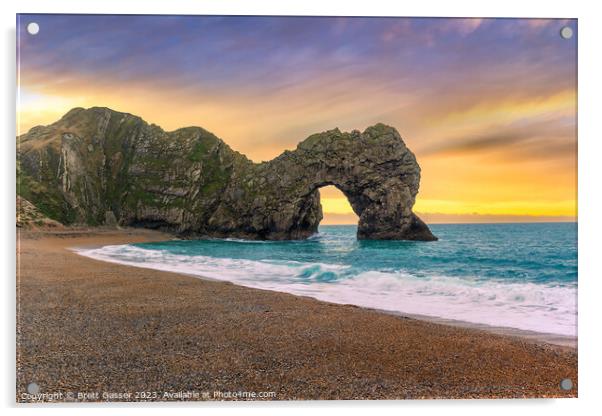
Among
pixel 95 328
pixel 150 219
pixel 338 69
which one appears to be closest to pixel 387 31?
pixel 338 69

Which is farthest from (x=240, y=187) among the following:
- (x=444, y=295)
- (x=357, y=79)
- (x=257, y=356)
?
(x=257, y=356)

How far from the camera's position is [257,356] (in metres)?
5.18

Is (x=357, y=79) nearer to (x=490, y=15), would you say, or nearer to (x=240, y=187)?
(x=490, y=15)

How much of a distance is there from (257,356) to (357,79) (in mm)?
4345

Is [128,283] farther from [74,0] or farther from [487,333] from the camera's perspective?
[487,333]

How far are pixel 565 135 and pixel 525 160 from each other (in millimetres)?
796

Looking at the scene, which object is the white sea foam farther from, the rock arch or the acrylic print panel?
the rock arch

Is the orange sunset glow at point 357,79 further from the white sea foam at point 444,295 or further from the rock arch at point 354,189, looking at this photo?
the rock arch at point 354,189

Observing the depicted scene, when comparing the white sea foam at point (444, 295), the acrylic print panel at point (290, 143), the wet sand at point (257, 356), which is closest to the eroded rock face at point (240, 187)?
the white sea foam at point (444, 295)

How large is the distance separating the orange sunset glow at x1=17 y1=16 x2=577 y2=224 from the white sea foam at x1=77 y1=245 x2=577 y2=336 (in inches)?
51.8

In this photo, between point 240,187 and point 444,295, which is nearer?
point 444,295

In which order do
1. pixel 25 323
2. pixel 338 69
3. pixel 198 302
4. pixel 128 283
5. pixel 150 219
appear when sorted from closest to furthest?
pixel 25 323
pixel 338 69
pixel 198 302
pixel 128 283
pixel 150 219

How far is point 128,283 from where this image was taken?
8.71 meters

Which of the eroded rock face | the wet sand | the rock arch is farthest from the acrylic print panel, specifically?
the rock arch
